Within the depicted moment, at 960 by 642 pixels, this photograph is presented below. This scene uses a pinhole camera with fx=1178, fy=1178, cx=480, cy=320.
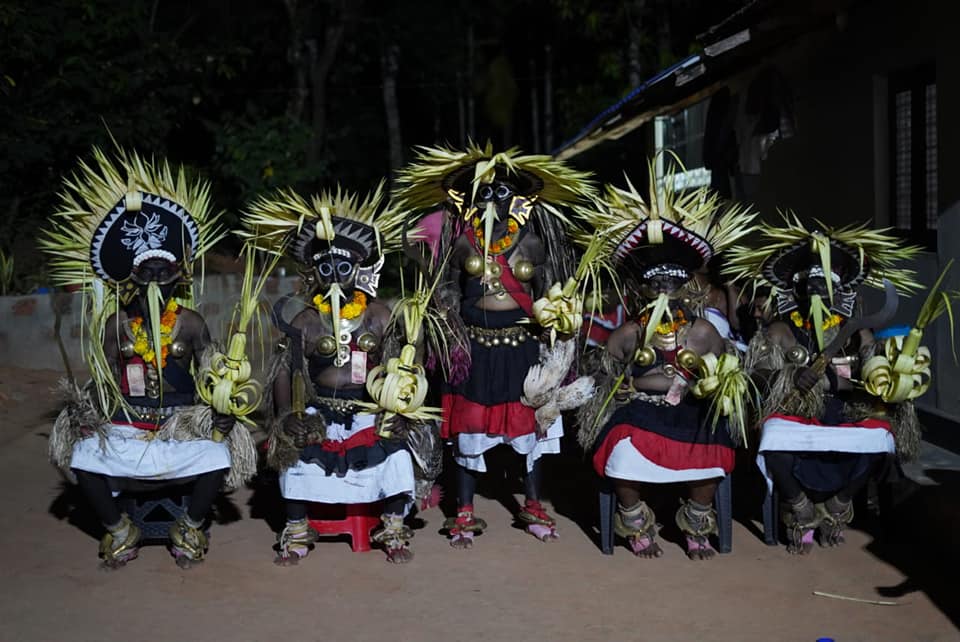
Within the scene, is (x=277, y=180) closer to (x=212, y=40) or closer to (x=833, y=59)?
(x=212, y=40)

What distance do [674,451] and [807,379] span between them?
2.59 ft

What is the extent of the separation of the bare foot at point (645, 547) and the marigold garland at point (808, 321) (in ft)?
4.61

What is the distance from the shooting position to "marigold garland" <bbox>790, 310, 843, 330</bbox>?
630 centimetres

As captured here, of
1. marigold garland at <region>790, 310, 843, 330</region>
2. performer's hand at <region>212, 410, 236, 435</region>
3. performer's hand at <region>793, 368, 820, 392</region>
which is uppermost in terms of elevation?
marigold garland at <region>790, 310, 843, 330</region>

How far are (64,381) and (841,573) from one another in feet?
13.5

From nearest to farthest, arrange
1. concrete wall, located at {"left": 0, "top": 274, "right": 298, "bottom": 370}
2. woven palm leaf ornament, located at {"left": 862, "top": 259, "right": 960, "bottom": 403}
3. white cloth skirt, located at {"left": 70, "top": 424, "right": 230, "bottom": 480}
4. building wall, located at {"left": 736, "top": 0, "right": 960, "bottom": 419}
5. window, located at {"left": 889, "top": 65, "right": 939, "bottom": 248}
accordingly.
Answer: woven palm leaf ornament, located at {"left": 862, "top": 259, "right": 960, "bottom": 403}, white cloth skirt, located at {"left": 70, "top": 424, "right": 230, "bottom": 480}, building wall, located at {"left": 736, "top": 0, "right": 960, "bottom": 419}, window, located at {"left": 889, "top": 65, "right": 939, "bottom": 248}, concrete wall, located at {"left": 0, "top": 274, "right": 298, "bottom": 370}

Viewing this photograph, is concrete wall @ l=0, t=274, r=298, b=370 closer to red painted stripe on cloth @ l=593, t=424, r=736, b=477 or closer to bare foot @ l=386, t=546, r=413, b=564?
bare foot @ l=386, t=546, r=413, b=564

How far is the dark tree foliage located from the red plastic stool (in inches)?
154

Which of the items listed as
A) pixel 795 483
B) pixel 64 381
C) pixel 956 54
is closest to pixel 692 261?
pixel 795 483

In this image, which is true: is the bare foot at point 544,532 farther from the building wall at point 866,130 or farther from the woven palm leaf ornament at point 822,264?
Answer: the building wall at point 866,130

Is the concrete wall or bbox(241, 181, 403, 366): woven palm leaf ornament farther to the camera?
the concrete wall

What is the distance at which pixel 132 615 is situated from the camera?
546cm

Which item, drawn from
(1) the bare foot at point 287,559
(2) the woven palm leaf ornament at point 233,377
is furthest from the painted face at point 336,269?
(1) the bare foot at point 287,559

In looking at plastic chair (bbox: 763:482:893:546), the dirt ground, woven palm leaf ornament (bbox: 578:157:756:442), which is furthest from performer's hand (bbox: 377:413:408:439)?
plastic chair (bbox: 763:482:893:546)
